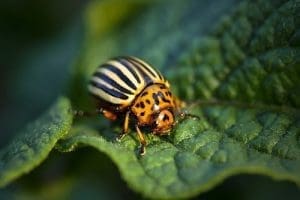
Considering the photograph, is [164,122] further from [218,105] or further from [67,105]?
[67,105]

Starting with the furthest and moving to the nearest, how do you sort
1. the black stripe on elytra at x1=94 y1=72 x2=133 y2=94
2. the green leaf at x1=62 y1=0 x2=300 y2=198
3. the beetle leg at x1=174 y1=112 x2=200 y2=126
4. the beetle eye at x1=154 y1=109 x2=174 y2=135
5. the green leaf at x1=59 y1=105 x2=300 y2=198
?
the black stripe on elytra at x1=94 y1=72 x2=133 y2=94
the beetle leg at x1=174 y1=112 x2=200 y2=126
the beetle eye at x1=154 y1=109 x2=174 y2=135
the green leaf at x1=62 y1=0 x2=300 y2=198
the green leaf at x1=59 y1=105 x2=300 y2=198

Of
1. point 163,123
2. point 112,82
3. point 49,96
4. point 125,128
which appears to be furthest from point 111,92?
point 49,96

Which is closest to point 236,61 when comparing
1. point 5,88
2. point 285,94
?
point 285,94

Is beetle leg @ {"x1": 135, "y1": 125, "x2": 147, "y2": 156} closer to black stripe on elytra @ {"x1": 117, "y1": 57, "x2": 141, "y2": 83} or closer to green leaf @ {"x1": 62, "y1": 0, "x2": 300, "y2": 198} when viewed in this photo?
green leaf @ {"x1": 62, "y1": 0, "x2": 300, "y2": 198}

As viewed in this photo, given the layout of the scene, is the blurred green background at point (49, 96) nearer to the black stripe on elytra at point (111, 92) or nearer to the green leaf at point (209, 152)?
the black stripe on elytra at point (111, 92)

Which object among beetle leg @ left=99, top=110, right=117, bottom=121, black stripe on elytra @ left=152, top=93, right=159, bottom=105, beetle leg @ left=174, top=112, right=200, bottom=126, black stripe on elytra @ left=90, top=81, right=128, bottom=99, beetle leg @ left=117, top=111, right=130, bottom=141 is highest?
black stripe on elytra @ left=90, top=81, right=128, bottom=99

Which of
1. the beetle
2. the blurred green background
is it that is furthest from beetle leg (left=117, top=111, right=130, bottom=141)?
the blurred green background

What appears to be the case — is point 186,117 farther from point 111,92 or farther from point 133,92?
point 111,92
